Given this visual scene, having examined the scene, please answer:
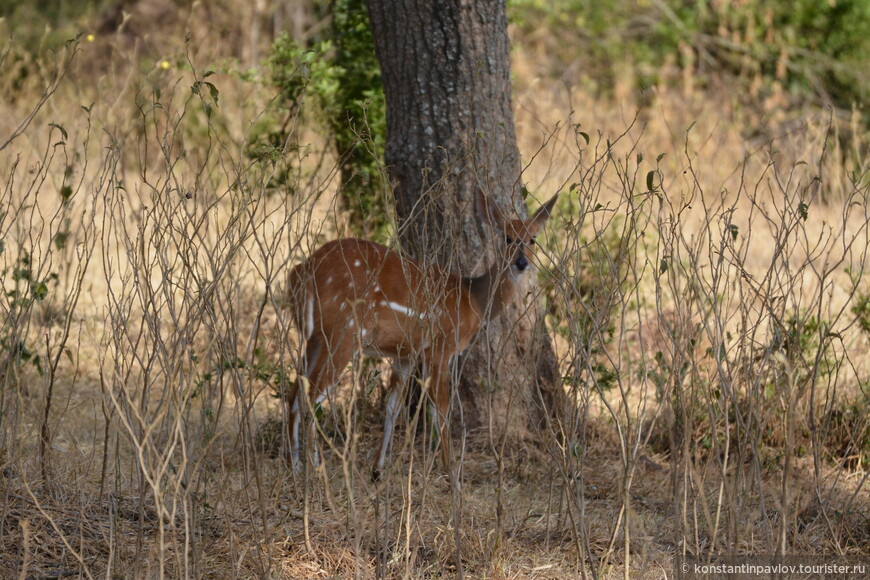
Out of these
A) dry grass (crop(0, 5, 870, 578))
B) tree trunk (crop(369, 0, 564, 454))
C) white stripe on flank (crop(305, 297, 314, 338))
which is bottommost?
dry grass (crop(0, 5, 870, 578))

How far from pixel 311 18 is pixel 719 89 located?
4971mm

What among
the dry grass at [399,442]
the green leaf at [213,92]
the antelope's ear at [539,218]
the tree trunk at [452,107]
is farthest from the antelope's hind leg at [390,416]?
the green leaf at [213,92]

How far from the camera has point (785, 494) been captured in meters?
2.98

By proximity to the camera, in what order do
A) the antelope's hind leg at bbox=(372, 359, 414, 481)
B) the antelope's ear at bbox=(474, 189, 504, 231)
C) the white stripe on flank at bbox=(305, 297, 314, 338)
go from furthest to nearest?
the antelope's ear at bbox=(474, 189, 504, 231), the white stripe on flank at bbox=(305, 297, 314, 338), the antelope's hind leg at bbox=(372, 359, 414, 481)

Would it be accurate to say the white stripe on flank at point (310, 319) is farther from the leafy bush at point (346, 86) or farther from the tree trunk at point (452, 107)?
the leafy bush at point (346, 86)

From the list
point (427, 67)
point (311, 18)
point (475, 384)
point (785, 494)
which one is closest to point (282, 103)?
point (427, 67)

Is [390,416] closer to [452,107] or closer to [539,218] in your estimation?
[539,218]

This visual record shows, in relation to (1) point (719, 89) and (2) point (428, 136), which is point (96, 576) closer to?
(2) point (428, 136)

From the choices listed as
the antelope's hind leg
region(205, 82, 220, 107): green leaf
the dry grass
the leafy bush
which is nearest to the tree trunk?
the antelope's hind leg

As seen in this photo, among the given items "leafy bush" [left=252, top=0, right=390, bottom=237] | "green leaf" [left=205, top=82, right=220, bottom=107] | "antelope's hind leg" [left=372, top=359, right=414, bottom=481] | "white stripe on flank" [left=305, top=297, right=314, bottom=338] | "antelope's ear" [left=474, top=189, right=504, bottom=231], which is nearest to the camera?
"green leaf" [left=205, top=82, right=220, bottom=107]

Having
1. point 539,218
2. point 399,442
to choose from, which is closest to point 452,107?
point 539,218

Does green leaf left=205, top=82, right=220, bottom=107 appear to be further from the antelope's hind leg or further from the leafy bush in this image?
the leafy bush

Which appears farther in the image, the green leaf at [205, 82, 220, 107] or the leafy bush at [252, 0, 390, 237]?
the leafy bush at [252, 0, 390, 237]

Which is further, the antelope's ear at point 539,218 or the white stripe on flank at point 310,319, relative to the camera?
the antelope's ear at point 539,218
